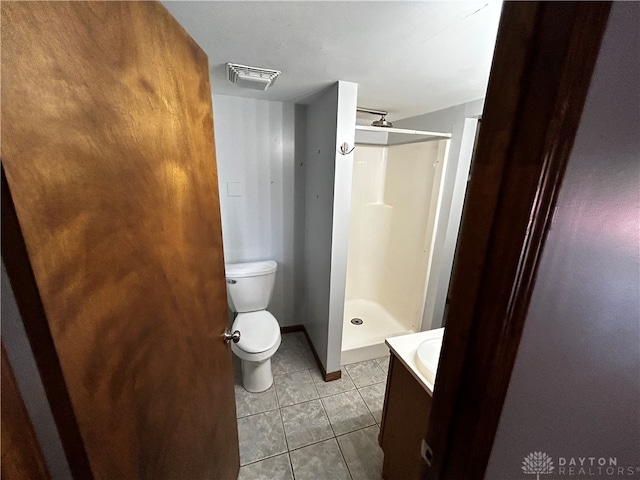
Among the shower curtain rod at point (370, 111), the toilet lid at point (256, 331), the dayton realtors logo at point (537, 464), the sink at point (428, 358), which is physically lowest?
the toilet lid at point (256, 331)

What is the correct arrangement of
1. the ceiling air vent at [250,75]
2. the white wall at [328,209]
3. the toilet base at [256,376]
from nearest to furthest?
the ceiling air vent at [250,75] < the white wall at [328,209] < the toilet base at [256,376]

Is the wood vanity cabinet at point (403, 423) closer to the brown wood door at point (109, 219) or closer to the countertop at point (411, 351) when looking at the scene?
the countertop at point (411, 351)

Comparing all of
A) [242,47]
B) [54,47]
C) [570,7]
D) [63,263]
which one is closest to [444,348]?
[570,7]

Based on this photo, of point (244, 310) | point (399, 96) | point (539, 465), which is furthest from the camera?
point (244, 310)

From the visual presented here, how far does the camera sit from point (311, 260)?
86.0 inches

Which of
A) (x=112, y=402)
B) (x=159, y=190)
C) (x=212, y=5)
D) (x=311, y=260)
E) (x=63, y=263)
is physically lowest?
(x=311, y=260)

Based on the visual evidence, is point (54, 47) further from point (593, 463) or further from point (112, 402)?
point (593, 463)

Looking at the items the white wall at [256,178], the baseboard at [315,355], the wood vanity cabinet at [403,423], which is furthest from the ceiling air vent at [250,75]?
the baseboard at [315,355]

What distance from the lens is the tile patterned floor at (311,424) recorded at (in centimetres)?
140

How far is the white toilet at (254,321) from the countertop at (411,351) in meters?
0.92

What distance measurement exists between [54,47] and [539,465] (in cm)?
121

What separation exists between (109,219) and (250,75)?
1263 mm

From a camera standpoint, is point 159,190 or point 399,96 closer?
Answer: point 159,190

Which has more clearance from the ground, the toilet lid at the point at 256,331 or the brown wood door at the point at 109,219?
the brown wood door at the point at 109,219
